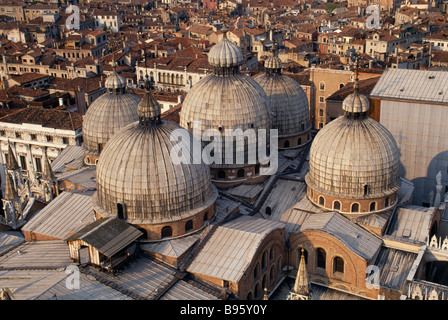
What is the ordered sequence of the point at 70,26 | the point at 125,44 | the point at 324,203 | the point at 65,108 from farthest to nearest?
the point at 70,26 < the point at 125,44 < the point at 65,108 < the point at 324,203

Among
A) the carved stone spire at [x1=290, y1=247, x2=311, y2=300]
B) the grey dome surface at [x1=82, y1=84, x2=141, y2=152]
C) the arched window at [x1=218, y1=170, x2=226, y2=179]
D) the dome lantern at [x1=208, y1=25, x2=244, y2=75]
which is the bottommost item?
the carved stone spire at [x1=290, y1=247, x2=311, y2=300]

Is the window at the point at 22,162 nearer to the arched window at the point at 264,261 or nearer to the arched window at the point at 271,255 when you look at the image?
the arched window at the point at 271,255

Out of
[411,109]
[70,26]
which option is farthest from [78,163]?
[70,26]

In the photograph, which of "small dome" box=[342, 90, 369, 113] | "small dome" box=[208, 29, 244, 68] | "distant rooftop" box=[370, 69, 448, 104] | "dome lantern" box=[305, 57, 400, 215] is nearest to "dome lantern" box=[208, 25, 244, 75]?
"small dome" box=[208, 29, 244, 68]

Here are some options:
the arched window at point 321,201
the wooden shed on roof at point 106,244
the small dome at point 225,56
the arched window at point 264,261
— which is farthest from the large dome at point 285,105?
the wooden shed on roof at point 106,244

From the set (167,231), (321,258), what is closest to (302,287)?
(321,258)

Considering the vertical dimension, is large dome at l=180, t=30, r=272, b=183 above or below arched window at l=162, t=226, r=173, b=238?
above

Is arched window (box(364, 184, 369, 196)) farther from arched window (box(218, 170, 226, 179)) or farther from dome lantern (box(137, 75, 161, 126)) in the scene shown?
dome lantern (box(137, 75, 161, 126))
